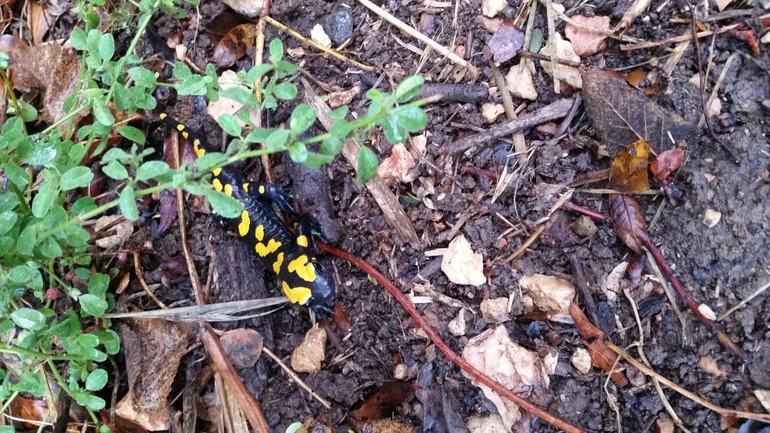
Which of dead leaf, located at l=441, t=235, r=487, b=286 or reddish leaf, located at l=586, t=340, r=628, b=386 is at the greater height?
dead leaf, located at l=441, t=235, r=487, b=286

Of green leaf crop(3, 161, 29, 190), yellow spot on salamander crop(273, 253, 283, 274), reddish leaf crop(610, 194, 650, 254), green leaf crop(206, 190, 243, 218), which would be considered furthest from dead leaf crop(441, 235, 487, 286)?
green leaf crop(3, 161, 29, 190)

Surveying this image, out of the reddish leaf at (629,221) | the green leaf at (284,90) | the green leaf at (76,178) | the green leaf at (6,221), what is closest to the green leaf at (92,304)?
the green leaf at (6,221)

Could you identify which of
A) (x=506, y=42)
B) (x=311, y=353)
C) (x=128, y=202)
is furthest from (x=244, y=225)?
(x=506, y=42)

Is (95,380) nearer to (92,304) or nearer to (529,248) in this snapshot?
(92,304)

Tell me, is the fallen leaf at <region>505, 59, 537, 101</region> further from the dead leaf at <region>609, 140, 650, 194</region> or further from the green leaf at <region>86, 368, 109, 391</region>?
the green leaf at <region>86, 368, 109, 391</region>

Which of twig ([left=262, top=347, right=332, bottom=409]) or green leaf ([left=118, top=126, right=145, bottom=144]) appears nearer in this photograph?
green leaf ([left=118, top=126, right=145, bottom=144])

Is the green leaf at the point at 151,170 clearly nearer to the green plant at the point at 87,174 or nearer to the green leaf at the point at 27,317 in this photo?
the green plant at the point at 87,174

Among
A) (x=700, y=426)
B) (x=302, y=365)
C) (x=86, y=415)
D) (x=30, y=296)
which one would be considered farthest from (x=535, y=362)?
(x=30, y=296)
